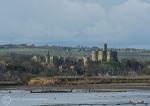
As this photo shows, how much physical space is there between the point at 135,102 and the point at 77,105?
11053 millimetres

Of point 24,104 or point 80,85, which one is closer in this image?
point 24,104

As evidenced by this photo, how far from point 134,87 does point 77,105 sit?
87.1 meters

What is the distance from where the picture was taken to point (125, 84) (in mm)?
191000

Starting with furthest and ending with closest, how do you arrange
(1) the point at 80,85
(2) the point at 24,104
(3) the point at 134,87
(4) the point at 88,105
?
(1) the point at 80,85 < (3) the point at 134,87 < (2) the point at 24,104 < (4) the point at 88,105

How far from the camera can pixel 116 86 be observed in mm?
188750

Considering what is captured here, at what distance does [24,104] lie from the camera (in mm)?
105812

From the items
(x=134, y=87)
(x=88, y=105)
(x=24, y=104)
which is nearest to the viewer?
(x=88, y=105)

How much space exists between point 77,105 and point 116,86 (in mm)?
89415

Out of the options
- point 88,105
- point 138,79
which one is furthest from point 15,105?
point 138,79

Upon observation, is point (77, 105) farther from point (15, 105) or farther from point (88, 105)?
point (15, 105)

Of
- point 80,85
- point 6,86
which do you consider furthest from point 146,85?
point 6,86

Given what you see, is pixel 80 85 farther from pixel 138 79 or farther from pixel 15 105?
pixel 15 105

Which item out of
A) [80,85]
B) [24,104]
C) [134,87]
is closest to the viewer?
[24,104]

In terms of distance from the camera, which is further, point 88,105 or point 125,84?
point 125,84
